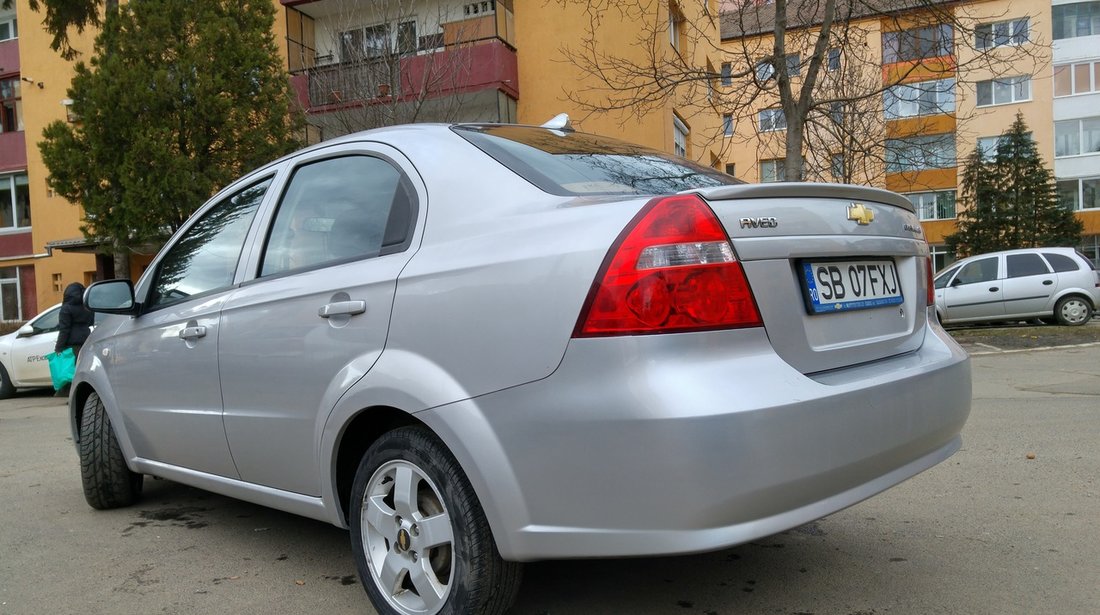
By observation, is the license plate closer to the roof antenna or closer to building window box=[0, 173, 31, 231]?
the roof antenna

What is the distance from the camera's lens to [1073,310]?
15672 mm

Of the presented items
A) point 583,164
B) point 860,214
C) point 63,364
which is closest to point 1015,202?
point 63,364

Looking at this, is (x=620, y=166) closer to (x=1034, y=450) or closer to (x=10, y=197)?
(x=1034, y=450)

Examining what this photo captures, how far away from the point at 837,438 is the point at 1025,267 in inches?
642

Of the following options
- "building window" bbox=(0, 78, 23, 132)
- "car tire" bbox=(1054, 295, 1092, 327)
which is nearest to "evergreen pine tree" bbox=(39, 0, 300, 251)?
"building window" bbox=(0, 78, 23, 132)

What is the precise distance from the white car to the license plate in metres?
12.3

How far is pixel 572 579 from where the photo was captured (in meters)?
3.09

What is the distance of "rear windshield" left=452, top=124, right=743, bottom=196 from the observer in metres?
2.54

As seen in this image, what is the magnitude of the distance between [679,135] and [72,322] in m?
15.2

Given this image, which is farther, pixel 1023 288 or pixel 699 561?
pixel 1023 288

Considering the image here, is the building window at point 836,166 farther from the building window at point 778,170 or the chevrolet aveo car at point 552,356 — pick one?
the chevrolet aveo car at point 552,356

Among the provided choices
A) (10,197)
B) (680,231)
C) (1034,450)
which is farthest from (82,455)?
(10,197)

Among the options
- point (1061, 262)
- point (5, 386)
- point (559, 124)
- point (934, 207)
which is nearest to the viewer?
point (559, 124)

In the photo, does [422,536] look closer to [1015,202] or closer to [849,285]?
[849,285]
